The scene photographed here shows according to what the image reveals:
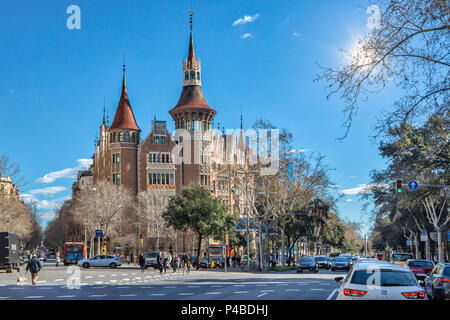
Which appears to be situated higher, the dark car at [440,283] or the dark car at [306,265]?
the dark car at [440,283]

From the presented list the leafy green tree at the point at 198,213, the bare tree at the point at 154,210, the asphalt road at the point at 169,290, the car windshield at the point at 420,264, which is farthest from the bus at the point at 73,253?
the car windshield at the point at 420,264

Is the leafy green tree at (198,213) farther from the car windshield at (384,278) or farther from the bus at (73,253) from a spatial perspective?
the car windshield at (384,278)

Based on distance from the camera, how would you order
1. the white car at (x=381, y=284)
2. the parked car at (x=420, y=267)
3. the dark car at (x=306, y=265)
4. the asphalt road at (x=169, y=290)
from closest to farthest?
the white car at (x=381, y=284)
the asphalt road at (x=169, y=290)
the parked car at (x=420, y=267)
the dark car at (x=306, y=265)

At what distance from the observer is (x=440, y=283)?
18578 millimetres

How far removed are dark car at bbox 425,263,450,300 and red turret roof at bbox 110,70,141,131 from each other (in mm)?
76964

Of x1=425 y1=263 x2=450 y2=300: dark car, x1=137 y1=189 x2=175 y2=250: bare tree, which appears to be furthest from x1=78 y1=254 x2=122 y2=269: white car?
x1=425 y1=263 x2=450 y2=300: dark car

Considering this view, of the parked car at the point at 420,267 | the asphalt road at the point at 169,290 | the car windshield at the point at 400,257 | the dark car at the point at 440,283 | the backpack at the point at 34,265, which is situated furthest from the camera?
the car windshield at the point at 400,257

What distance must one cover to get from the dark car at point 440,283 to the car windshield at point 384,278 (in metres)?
7.87

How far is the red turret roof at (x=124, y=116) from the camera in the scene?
3659 inches

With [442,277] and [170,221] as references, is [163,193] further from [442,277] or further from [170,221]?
[442,277]

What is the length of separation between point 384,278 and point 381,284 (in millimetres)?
211

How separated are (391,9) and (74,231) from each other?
103 meters

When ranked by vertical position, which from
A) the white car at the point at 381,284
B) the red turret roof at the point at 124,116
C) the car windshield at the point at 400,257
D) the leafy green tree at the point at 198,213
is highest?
the red turret roof at the point at 124,116
